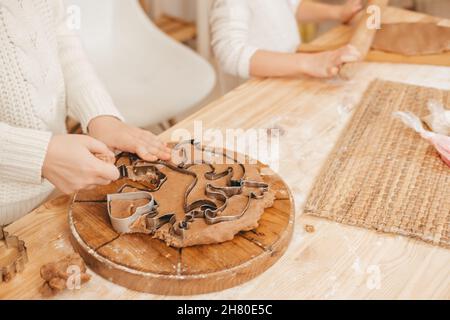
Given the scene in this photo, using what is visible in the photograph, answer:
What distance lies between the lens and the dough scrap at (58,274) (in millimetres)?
710

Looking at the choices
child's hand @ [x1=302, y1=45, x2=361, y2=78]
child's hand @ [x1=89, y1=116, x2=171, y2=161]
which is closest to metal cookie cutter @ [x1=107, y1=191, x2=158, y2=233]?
child's hand @ [x1=89, y1=116, x2=171, y2=161]

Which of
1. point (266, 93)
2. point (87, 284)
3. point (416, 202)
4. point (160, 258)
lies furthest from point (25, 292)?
point (266, 93)

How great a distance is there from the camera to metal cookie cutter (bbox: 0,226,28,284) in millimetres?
731

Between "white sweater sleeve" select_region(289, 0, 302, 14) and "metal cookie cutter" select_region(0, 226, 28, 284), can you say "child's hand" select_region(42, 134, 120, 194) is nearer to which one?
"metal cookie cutter" select_region(0, 226, 28, 284)

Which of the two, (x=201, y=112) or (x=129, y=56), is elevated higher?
(x=201, y=112)

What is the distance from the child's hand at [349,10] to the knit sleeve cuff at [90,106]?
2.84 ft

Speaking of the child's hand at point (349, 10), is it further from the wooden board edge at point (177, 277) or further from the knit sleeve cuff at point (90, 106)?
the wooden board edge at point (177, 277)

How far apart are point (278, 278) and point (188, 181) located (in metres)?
0.22

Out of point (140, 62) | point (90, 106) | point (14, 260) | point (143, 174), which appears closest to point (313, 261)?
point (143, 174)

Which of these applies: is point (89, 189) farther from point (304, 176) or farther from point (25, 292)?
point (304, 176)

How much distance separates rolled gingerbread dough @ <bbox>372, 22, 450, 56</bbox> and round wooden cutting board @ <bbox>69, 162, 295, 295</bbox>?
81 cm

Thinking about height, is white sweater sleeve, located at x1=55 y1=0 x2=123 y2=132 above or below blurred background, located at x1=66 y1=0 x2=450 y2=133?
above

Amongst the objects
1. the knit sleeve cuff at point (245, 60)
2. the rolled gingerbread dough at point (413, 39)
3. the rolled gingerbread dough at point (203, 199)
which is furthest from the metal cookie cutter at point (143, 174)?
the rolled gingerbread dough at point (413, 39)

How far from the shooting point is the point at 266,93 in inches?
49.8
